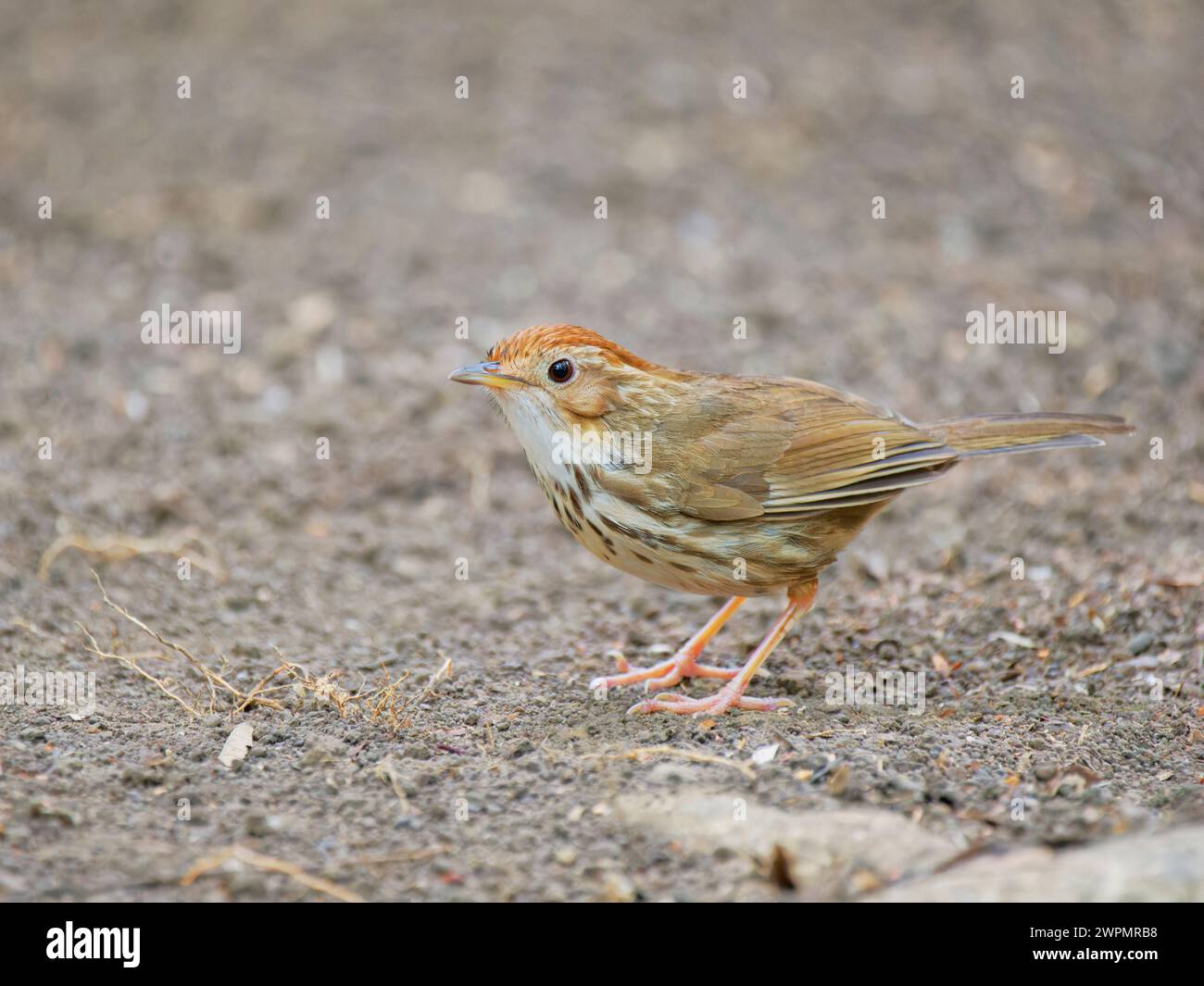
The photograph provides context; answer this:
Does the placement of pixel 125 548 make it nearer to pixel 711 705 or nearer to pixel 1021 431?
pixel 711 705

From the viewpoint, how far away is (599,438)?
5.28m

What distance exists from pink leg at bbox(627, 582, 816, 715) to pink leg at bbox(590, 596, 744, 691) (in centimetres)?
14

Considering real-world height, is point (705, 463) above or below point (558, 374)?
below

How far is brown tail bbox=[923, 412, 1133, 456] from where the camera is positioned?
5473 mm

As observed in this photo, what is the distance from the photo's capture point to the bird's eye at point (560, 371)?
5.27 meters

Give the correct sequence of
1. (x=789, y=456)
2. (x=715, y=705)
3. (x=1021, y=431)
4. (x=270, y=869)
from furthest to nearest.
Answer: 1. (x=1021, y=431)
2. (x=789, y=456)
3. (x=715, y=705)
4. (x=270, y=869)

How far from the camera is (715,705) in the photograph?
5.18m

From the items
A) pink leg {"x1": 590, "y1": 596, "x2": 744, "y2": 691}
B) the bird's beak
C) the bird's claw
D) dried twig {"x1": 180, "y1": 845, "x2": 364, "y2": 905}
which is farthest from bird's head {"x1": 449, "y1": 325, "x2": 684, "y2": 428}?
dried twig {"x1": 180, "y1": 845, "x2": 364, "y2": 905}

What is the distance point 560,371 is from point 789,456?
97 cm

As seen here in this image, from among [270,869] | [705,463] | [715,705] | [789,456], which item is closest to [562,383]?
[705,463]

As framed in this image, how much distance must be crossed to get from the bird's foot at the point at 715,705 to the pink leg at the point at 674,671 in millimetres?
221

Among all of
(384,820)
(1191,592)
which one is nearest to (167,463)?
(384,820)

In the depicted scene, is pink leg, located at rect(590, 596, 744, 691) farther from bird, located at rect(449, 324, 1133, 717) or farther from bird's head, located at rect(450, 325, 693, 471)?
bird's head, located at rect(450, 325, 693, 471)

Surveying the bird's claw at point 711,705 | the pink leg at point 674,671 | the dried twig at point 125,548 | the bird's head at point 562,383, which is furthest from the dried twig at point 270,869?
the dried twig at point 125,548
